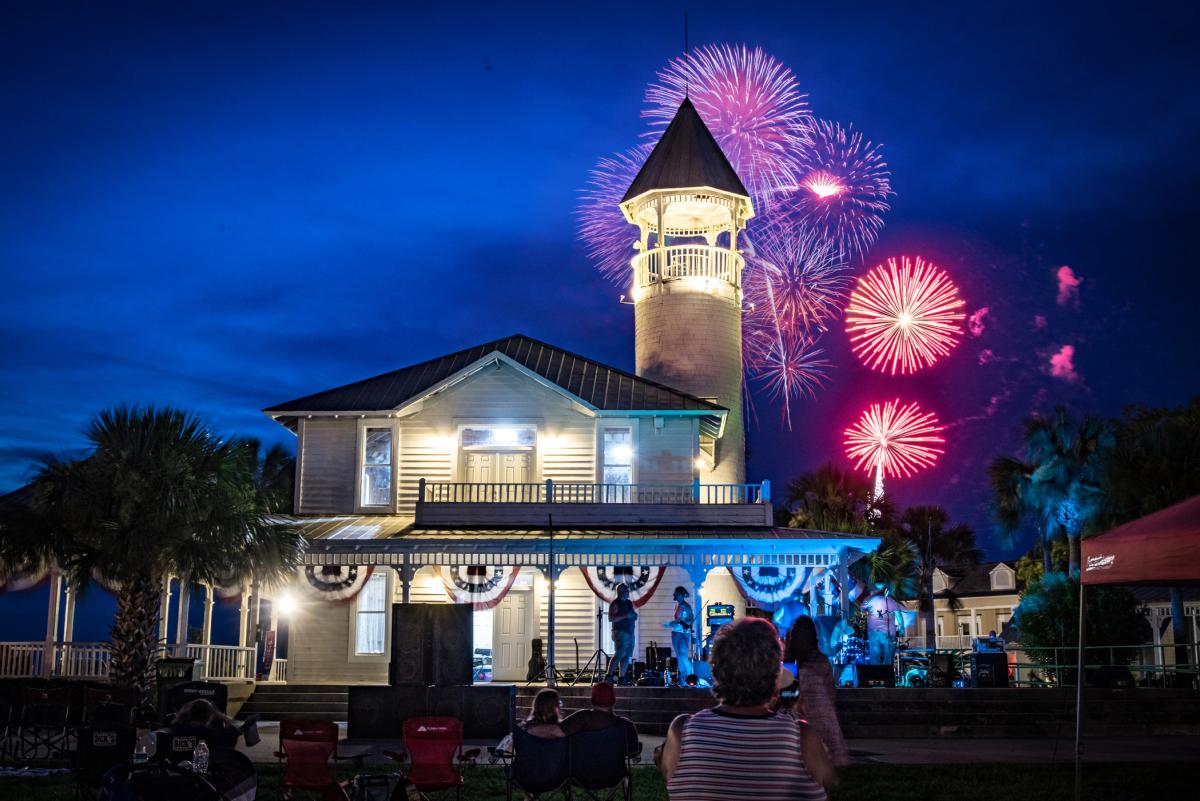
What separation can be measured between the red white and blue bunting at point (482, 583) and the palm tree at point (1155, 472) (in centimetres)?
1453

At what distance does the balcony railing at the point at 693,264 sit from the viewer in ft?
107

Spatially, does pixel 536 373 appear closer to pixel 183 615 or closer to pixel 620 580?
pixel 620 580

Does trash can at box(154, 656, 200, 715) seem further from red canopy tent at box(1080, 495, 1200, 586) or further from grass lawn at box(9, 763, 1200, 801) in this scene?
red canopy tent at box(1080, 495, 1200, 586)

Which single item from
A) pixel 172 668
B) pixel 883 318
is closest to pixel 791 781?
pixel 172 668

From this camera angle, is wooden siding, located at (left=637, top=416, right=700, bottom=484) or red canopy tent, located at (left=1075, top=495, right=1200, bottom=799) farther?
wooden siding, located at (left=637, top=416, right=700, bottom=484)

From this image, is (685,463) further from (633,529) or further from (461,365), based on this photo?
(461,365)

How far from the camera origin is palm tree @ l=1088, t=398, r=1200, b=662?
2831cm

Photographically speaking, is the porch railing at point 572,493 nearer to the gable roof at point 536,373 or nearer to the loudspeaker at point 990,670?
the gable roof at point 536,373

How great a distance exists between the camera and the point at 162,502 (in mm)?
18969

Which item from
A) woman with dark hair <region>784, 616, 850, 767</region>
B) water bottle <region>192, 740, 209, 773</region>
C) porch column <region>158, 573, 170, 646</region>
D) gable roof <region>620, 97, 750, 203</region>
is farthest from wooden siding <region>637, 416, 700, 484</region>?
water bottle <region>192, 740, 209, 773</region>

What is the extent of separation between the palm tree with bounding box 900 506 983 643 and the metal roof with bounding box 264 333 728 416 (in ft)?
99.0

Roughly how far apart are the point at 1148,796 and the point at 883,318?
2353 cm

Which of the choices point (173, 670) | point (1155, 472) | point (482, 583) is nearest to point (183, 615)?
point (173, 670)

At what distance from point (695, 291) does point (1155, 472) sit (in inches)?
472
